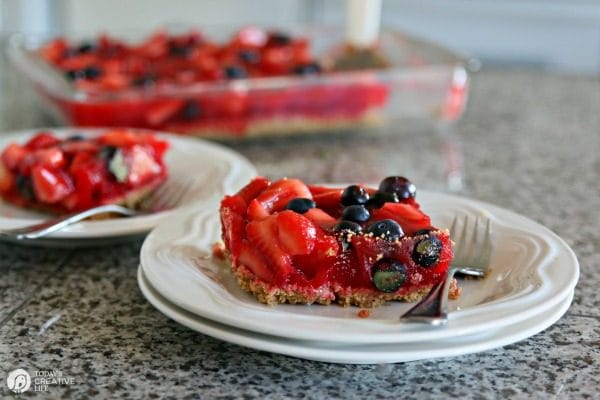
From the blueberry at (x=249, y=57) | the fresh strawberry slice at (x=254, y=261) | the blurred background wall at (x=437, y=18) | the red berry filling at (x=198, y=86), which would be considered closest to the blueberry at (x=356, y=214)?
the fresh strawberry slice at (x=254, y=261)

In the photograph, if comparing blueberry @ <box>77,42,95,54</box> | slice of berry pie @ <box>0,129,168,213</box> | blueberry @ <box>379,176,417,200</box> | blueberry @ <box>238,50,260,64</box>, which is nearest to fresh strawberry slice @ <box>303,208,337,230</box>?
blueberry @ <box>379,176,417,200</box>

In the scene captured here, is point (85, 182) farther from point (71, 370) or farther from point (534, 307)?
point (534, 307)

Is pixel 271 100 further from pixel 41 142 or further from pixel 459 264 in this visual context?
pixel 459 264

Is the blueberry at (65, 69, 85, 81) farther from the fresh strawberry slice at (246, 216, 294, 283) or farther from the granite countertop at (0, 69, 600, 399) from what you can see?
the fresh strawberry slice at (246, 216, 294, 283)

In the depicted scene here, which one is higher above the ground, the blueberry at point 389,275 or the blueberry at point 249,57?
the blueberry at point 249,57

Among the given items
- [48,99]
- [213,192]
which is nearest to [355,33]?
[48,99]

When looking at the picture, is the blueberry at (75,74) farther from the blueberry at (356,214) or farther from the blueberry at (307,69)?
the blueberry at (356,214)
